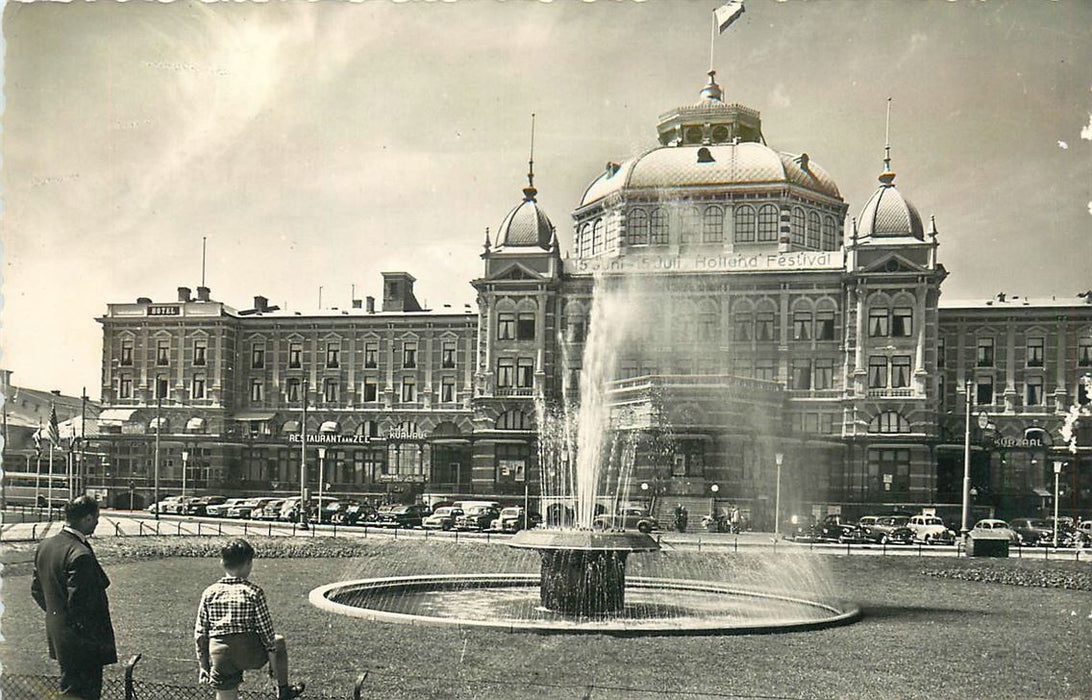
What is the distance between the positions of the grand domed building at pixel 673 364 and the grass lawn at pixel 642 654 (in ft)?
108

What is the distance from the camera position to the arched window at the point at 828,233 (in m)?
68.3

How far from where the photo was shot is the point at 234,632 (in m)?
10.2

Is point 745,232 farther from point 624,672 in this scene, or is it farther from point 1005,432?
point 624,672

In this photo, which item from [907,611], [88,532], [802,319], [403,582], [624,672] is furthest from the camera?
[802,319]

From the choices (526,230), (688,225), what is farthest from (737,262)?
(526,230)

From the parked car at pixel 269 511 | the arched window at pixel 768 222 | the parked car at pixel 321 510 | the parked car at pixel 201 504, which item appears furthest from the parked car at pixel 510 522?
the arched window at pixel 768 222

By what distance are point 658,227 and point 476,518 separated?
23094 mm

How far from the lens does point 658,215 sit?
6712 centimetres

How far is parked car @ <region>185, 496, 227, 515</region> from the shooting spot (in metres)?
58.5

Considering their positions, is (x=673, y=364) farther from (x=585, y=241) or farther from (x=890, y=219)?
(x=890, y=219)

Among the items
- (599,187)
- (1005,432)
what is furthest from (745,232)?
(1005,432)

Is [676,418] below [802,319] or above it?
below

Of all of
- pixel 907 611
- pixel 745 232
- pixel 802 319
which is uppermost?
pixel 745 232

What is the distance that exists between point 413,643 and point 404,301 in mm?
60534
